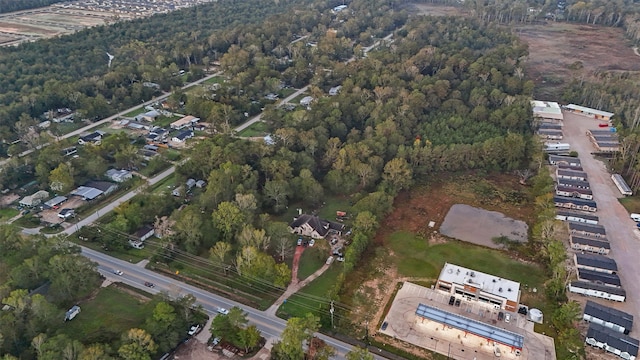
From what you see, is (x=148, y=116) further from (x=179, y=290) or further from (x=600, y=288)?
(x=600, y=288)

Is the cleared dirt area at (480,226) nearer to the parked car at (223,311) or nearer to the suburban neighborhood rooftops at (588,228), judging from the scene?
the suburban neighborhood rooftops at (588,228)

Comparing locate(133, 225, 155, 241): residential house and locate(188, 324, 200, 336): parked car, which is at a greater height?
locate(133, 225, 155, 241): residential house

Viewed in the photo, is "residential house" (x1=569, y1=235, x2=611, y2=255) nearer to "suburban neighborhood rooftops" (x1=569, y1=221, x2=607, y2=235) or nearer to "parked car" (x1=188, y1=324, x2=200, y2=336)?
A: "suburban neighborhood rooftops" (x1=569, y1=221, x2=607, y2=235)

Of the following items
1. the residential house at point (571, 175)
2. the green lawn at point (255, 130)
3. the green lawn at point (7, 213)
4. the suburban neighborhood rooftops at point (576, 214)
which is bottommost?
the suburban neighborhood rooftops at point (576, 214)

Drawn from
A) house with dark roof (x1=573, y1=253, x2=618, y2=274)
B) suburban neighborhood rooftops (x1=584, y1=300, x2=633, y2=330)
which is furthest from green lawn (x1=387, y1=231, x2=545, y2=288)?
suburban neighborhood rooftops (x1=584, y1=300, x2=633, y2=330)

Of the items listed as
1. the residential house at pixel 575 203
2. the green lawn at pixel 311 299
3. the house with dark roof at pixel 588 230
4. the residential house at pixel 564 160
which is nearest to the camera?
the green lawn at pixel 311 299

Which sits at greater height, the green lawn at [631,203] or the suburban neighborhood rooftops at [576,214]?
Result: the suburban neighborhood rooftops at [576,214]

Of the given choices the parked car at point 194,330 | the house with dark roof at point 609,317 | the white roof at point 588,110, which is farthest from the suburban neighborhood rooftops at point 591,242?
the white roof at point 588,110
